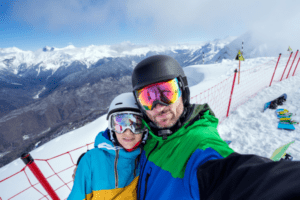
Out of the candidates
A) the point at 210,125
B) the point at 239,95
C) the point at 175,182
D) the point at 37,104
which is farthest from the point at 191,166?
the point at 37,104

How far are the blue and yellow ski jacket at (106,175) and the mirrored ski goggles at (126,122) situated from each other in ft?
0.83

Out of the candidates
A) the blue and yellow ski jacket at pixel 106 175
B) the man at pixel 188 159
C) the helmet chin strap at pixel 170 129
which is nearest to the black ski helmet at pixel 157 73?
the man at pixel 188 159

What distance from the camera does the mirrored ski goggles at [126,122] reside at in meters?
1.77

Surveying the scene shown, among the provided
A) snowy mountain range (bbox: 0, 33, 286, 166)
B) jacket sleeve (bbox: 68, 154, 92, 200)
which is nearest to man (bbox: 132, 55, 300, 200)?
jacket sleeve (bbox: 68, 154, 92, 200)

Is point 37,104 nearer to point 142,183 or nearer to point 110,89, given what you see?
point 110,89

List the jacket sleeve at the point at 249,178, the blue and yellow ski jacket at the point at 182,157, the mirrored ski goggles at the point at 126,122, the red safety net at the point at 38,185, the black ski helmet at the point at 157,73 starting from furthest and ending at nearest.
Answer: the red safety net at the point at 38,185, the mirrored ski goggles at the point at 126,122, the black ski helmet at the point at 157,73, the blue and yellow ski jacket at the point at 182,157, the jacket sleeve at the point at 249,178

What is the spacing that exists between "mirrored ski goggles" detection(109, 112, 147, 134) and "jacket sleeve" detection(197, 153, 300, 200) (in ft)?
3.48

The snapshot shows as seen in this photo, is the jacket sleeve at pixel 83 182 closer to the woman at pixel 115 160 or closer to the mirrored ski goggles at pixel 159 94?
the woman at pixel 115 160

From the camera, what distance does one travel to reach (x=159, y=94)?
5.31 feet

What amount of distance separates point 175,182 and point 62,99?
126 metres

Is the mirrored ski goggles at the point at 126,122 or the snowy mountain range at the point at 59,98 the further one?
the snowy mountain range at the point at 59,98

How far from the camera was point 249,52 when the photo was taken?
70.9 m

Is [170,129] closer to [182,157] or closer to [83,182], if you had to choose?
[182,157]

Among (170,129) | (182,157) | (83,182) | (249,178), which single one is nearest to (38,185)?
(83,182)
